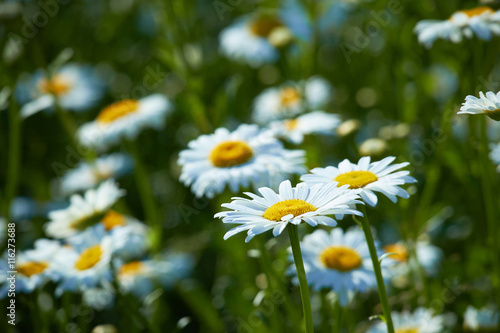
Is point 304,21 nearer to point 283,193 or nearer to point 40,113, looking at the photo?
point 40,113

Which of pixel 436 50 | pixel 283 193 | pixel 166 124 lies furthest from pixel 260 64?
pixel 283 193

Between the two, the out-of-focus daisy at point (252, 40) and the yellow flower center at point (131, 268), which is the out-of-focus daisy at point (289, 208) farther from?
the out-of-focus daisy at point (252, 40)

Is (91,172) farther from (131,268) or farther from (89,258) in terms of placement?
(89,258)

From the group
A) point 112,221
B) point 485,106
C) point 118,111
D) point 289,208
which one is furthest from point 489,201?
point 118,111

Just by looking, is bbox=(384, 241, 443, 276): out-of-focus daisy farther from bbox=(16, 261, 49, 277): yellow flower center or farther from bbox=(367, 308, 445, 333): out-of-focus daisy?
bbox=(16, 261, 49, 277): yellow flower center

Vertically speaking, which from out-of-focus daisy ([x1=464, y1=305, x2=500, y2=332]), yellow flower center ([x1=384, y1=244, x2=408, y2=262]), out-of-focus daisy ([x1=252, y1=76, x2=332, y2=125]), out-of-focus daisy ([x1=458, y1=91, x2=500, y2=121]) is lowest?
yellow flower center ([x1=384, y1=244, x2=408, y2=262])

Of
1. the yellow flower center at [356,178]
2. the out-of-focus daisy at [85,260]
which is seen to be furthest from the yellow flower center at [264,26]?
the yellow flower center at [356,178]

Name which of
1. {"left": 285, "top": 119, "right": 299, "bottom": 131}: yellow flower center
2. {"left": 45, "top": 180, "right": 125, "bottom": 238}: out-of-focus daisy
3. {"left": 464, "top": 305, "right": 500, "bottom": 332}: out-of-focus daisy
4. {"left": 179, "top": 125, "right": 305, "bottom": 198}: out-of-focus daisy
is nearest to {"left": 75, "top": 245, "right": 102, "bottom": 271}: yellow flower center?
{"left": 45, "top": 180, "right": 125, "bottom": 238}: out-of-focus daisy
